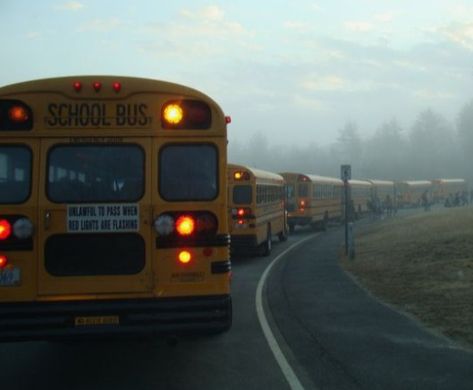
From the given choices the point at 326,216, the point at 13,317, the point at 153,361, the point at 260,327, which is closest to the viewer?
the point at 13,317

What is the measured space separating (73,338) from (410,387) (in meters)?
3.29

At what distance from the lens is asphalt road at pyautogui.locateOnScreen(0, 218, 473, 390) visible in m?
6.86

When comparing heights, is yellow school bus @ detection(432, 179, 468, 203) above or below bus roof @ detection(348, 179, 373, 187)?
below

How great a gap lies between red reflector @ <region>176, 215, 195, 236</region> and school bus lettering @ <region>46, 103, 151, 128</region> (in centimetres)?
103

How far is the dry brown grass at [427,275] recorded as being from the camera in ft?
33.6

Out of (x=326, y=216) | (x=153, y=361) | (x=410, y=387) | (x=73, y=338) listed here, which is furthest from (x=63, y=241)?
(x=326, y=216)

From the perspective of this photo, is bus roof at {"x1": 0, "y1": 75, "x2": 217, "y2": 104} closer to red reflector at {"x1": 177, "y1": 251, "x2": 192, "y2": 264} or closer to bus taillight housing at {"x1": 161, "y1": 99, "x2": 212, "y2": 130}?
bus taillight housing at {"x1": 161, "y1": 99, "x2": 212, "y2": 130}

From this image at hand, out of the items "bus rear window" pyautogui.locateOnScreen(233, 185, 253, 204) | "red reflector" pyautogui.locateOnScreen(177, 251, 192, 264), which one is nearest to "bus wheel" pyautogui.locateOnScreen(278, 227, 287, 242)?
"bus rear window" pyautogui.locateOnScreen(233, 185, 253, 204)

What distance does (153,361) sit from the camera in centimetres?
789

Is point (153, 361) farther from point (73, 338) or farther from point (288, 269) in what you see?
point (288, 269)

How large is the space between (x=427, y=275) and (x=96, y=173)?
32.7 feet

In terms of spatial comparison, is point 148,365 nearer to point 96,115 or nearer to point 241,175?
point 96,115

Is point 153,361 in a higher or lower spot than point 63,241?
lower

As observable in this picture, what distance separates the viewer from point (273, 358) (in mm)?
7863
